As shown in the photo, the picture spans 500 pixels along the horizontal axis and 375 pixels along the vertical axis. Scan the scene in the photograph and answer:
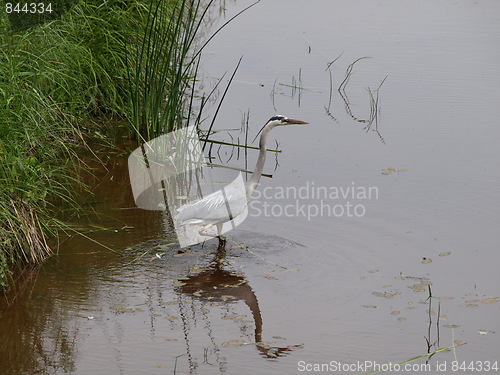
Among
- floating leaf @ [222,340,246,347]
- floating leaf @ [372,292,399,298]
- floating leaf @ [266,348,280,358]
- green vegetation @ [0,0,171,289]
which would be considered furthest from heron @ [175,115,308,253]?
floating leaf @ [266,348,280,358]

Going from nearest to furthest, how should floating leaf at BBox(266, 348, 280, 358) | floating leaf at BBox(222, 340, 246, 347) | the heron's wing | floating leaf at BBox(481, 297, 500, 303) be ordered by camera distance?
floating leaf at BBox(266, 348, 280, 358) → floating leaf at BBox(222, 340, 246, 347) → floating leaf at BBox(481, 297, 500, 303) → the heron's wing

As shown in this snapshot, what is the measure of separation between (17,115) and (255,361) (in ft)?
8.08

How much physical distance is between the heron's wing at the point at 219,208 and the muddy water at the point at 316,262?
29 cm

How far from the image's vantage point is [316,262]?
245 inches

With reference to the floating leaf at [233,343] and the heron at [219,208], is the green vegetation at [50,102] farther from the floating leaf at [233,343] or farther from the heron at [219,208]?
the floating leaf at [233,343]

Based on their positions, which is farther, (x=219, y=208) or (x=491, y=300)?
(x=219, y=208)

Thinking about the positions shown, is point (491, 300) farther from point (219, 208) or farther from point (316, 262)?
point (219, 208)

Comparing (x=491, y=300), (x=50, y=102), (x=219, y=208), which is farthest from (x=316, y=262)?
(x=50, y=102)

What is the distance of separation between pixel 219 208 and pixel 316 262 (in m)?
0.87

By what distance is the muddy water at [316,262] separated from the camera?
496 cm

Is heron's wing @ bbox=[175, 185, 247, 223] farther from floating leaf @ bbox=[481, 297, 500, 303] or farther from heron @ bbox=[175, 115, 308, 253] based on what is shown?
floating leaf @ bbox=[481, 297, 500, 303]

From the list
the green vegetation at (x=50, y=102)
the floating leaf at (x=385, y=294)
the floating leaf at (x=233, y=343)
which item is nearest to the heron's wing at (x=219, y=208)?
the green vegetation at (x=50, y=102)

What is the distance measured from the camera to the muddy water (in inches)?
195

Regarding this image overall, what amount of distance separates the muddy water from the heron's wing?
0.29 metres
